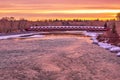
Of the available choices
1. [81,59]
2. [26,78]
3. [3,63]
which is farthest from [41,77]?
[81,59]

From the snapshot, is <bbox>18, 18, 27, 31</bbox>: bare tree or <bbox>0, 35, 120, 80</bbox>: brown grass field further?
<bbox>18, 18, 27, 31</bbox>: bare tree

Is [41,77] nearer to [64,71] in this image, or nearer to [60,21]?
[64,71]

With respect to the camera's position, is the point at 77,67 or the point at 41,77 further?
the point at 77,67

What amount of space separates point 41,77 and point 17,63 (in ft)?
15.3

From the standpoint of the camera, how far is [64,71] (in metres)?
19.1

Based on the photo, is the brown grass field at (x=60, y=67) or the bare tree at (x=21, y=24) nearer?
the brown grass field at (x=60, y=67)

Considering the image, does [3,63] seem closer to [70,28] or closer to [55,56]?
[55,56]

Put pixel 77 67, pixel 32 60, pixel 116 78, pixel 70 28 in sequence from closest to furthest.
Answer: pixel 116 78
pixel 77 67
pixel 32 60
pixel 70 28

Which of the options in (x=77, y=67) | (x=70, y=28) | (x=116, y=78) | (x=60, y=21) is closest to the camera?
(x=116, y=78)

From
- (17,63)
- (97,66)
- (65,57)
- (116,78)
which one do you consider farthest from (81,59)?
(116,78)

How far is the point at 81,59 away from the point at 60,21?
267 feet

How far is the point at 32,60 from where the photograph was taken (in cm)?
2319

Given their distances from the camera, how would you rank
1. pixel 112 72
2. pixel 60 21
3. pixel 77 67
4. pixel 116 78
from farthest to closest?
1. pixel 60 21
2. pixel 77 67
3. pixel 112 72
4. pixel 116 78

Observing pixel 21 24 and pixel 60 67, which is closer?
pixel 60 67
